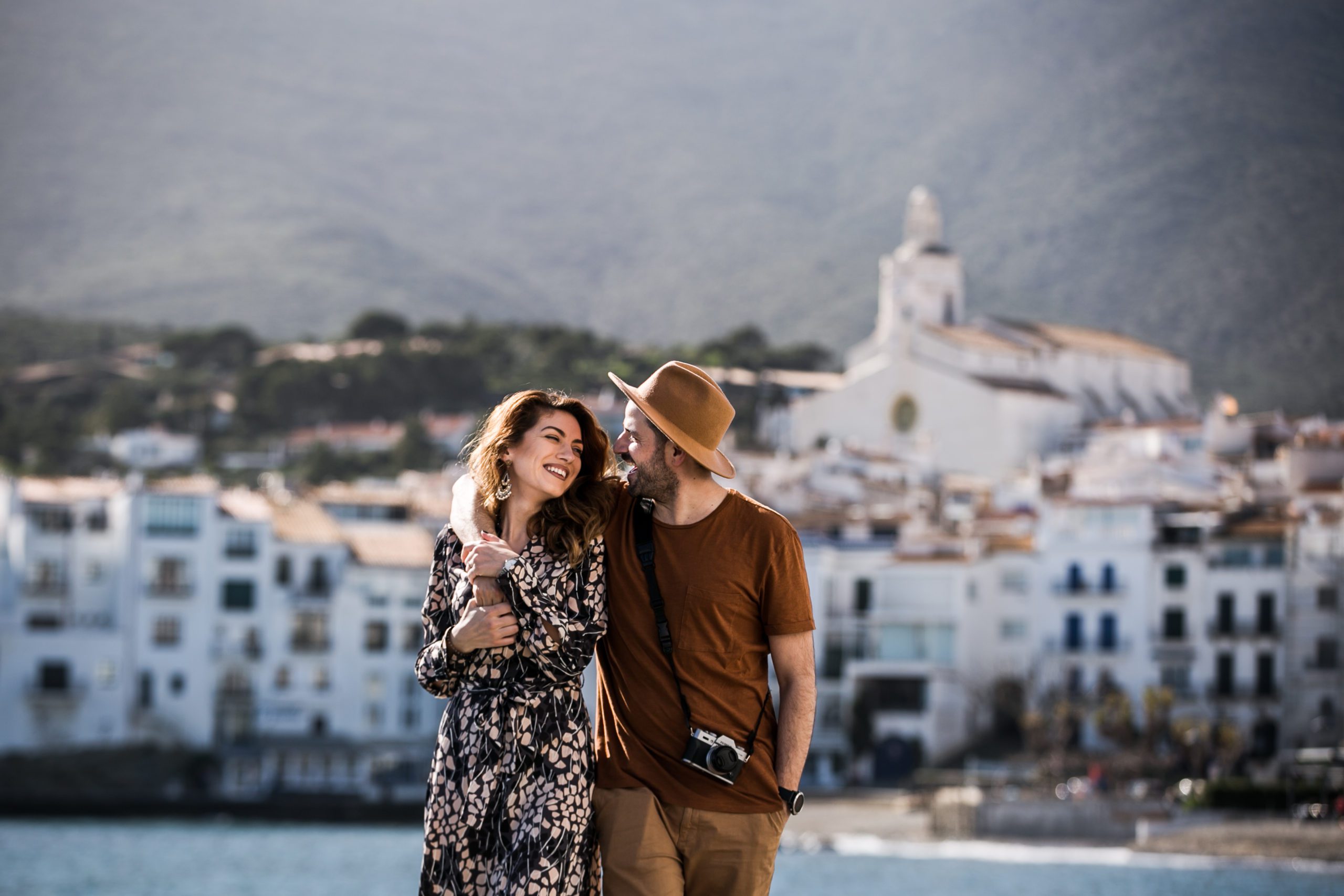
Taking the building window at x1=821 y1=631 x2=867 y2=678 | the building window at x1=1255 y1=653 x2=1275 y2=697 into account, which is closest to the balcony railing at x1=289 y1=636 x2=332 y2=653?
the building window at x1=821 y1=631 x2=867 y2=678

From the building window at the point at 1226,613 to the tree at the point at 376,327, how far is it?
6894cm

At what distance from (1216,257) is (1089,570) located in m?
111

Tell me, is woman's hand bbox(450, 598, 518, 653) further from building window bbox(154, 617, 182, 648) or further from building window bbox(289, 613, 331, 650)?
building window bbox(289, 613, 331, 650)

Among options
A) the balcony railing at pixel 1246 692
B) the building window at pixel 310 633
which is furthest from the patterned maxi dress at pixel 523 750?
the building window at pixel 310 633

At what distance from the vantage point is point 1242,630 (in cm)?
4484

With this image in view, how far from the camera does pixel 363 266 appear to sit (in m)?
172

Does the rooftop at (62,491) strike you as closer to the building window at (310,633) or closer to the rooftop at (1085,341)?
the building window at (310,633)

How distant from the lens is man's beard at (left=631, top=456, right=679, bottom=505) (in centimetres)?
557

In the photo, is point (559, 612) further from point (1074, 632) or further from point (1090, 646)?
point (1074, 632)

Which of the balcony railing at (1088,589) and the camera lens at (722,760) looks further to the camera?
the balcony railing at (1088,589)

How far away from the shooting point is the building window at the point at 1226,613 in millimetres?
45062

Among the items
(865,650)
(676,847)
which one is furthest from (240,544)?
(676,847)

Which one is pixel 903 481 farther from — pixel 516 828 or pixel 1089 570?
pixel 516 828

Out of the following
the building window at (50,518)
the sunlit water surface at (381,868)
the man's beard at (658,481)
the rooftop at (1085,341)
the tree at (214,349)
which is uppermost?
the tree at (214,349)
